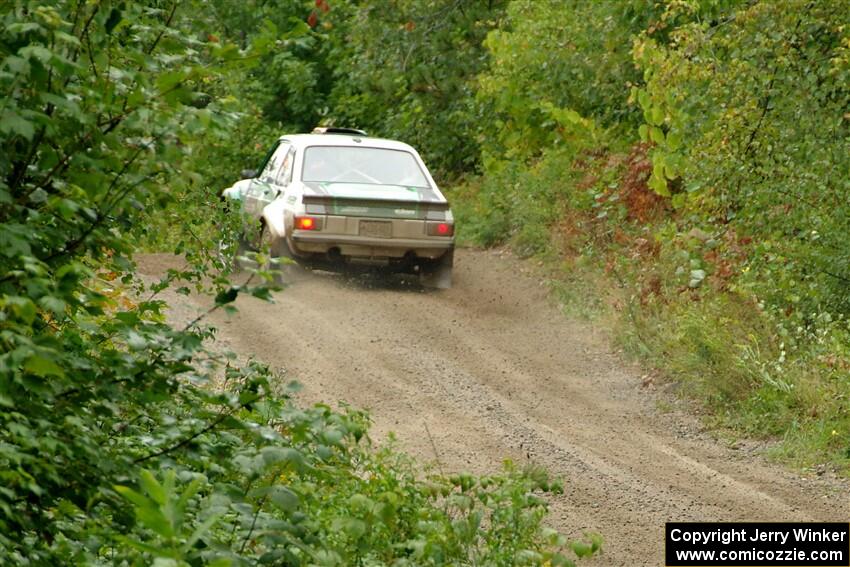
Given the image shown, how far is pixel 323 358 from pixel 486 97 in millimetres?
9525

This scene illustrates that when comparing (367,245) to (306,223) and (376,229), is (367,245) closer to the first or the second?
(376,229)

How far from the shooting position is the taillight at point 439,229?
14688mm

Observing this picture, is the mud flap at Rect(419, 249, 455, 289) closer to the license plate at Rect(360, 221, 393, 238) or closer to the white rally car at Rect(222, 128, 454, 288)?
the white rally car at Rect(222, 128, 454, 288)

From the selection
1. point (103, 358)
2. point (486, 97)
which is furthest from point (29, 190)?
point (486, 97)

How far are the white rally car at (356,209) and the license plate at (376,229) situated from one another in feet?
0.03

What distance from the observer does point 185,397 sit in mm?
4410

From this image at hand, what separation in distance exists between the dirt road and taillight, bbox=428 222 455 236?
677 millimetres

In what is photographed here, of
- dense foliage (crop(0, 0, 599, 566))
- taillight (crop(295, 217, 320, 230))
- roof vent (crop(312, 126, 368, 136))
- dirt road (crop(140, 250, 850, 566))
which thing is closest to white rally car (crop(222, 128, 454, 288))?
taillight (crop(295, 217, 320, 230))

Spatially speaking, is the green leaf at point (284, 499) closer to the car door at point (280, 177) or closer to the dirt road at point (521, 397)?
the dirt road at point (521, 397)

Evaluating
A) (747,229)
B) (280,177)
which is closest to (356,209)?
(280,177)

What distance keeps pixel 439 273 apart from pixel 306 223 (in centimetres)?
173

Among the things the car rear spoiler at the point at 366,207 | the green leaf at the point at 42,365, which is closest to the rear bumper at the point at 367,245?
the car rear spoiler at the point at 366,207

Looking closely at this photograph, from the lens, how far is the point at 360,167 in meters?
15.4

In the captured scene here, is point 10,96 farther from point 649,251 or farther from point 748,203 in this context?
point 649,251
